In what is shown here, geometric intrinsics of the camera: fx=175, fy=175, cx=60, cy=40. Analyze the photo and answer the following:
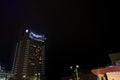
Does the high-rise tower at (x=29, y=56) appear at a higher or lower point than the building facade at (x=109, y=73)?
higher

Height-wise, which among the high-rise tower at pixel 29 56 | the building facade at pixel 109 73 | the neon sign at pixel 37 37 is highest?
the neon sign at pixel 37 37

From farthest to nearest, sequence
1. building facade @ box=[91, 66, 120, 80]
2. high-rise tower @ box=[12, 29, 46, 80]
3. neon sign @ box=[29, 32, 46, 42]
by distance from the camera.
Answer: neon sign @ box=[29, 32, 46, 42] → high-rise tower @ box=[12, 29, 46, 80] → building facade @ box=[91, 66, 120, 80]

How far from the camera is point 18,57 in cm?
11819

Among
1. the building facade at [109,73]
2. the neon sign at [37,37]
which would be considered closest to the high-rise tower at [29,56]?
the neon sign at [37,37]

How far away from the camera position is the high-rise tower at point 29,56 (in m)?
111

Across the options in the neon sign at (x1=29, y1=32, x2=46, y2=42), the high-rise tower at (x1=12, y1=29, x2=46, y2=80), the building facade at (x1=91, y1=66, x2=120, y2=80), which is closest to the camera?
the building facade at (x1=91, y1=66, x2=120, y2=80)

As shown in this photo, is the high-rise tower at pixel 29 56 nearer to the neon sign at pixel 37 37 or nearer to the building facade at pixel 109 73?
the neon sign at pixel 37 37

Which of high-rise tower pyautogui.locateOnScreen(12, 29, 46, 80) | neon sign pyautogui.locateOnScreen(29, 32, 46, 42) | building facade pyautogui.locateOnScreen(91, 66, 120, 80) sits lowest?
building facade pyautogui.locateOnScreen(91, 66, 120, 80)

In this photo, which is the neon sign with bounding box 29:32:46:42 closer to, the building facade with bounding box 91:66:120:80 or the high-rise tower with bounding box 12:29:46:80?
the high-rise tower with bounding box 12:29:46:80

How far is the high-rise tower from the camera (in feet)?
363

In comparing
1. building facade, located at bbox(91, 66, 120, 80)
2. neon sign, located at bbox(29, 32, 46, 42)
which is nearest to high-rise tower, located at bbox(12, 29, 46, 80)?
neon sign, located at bbox(29, 32, 46, 42)

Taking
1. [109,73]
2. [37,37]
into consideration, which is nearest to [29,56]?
[37,37]

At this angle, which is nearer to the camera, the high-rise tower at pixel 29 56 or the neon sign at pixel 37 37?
the high-rise tower at pixel 29 56

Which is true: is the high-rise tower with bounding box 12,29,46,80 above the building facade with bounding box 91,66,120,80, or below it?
above
